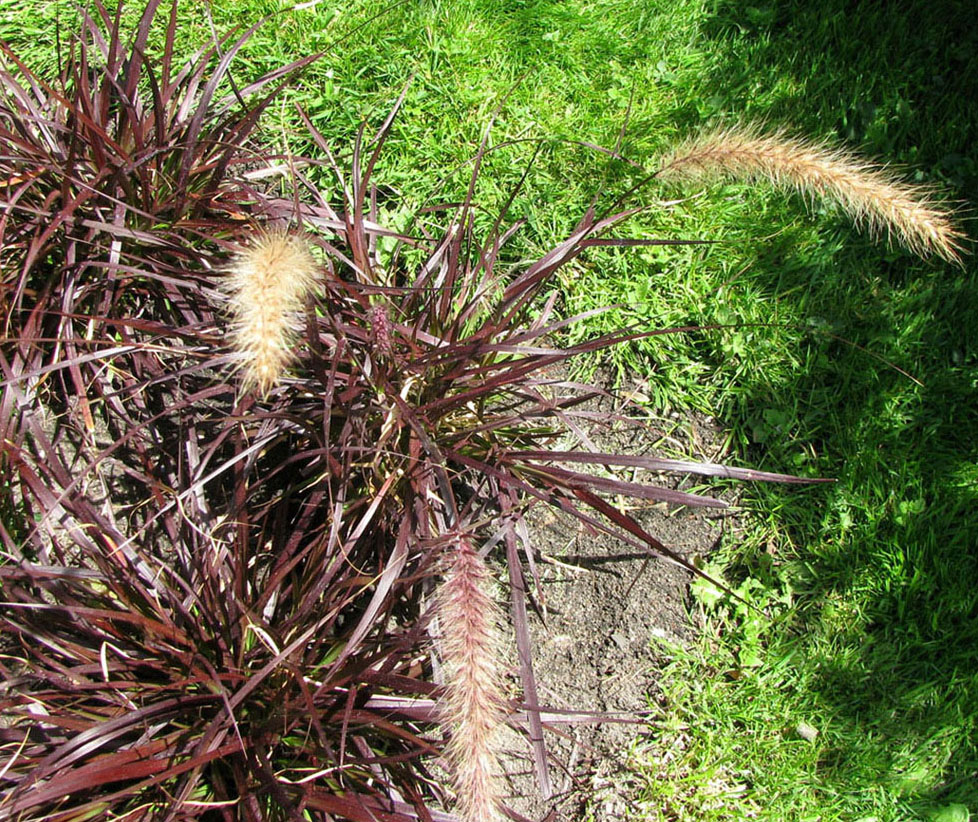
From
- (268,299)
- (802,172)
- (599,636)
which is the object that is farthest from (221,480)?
(802,172)

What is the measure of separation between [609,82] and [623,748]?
2406 mm

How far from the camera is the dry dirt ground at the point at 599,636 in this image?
8.61 feet

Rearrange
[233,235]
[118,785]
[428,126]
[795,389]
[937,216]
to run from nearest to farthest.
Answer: [118,785] < [937,216] < [233,235] < [795,389] < [428,126]

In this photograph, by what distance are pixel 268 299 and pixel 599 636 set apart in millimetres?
1614

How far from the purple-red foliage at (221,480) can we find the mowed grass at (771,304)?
0.44 meters

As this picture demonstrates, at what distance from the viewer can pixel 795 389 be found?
10.0ft

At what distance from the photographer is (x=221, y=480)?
271cm

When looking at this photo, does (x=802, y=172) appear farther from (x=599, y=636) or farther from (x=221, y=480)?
(x=221, y=480)

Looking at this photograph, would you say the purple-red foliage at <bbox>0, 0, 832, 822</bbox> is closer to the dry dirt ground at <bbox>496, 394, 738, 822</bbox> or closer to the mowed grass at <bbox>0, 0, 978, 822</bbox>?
the dry dirt ground at <bbox>496, 394, 738, 822</bbox>

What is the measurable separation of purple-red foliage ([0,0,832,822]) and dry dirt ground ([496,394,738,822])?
13 centimetres

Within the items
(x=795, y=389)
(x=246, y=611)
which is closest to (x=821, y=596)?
(x=795, y=389)

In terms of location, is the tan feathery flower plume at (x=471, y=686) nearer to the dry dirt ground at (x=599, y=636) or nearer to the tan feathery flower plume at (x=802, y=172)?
the dry dirt ground at (x=599, y=636)

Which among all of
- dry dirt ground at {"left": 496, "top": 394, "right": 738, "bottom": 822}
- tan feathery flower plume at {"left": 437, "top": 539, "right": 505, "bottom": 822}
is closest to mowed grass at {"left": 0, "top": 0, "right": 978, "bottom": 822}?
dry dirt ground at {"left": 496, "top": 394, "right": 738, "bottom": 822}

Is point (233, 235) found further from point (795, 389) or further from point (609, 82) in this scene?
A: point (795, 389)
